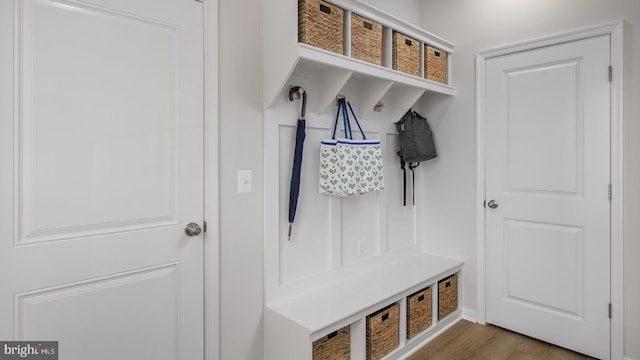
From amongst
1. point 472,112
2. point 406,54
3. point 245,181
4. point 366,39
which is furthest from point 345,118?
point 472,112

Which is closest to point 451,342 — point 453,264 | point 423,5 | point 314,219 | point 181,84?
point 453,264

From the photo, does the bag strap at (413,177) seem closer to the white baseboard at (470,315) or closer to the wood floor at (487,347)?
the white baseboard at (470,315)

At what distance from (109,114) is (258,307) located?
1189 mm

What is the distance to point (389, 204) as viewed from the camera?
279cm

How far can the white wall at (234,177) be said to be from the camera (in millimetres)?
1770

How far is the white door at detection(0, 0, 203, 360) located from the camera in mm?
1256

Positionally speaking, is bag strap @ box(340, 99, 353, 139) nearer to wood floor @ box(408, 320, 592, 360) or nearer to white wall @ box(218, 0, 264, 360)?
white wall @ box(218, 0, 264, 360)

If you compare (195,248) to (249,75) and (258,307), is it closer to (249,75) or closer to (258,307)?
(258,307)

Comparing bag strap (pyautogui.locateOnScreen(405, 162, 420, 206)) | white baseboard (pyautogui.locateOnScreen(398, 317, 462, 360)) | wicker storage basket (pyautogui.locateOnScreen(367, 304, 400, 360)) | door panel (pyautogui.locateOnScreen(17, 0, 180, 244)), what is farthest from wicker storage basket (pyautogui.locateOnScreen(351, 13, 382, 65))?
white baseboard (pyautogui.locateOnScreen(398, 317, 462, 360))

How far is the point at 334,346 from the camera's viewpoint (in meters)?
1.91

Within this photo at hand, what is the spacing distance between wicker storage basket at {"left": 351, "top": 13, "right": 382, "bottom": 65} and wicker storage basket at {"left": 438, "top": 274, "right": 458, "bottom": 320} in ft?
5.53

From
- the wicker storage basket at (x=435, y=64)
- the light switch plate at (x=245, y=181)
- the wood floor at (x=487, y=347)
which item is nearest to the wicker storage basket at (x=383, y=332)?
the wood floor at (x=487, y=347)

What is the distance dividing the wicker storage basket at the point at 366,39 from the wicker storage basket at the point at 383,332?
1.51 metres

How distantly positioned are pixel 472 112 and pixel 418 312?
5.07ft
